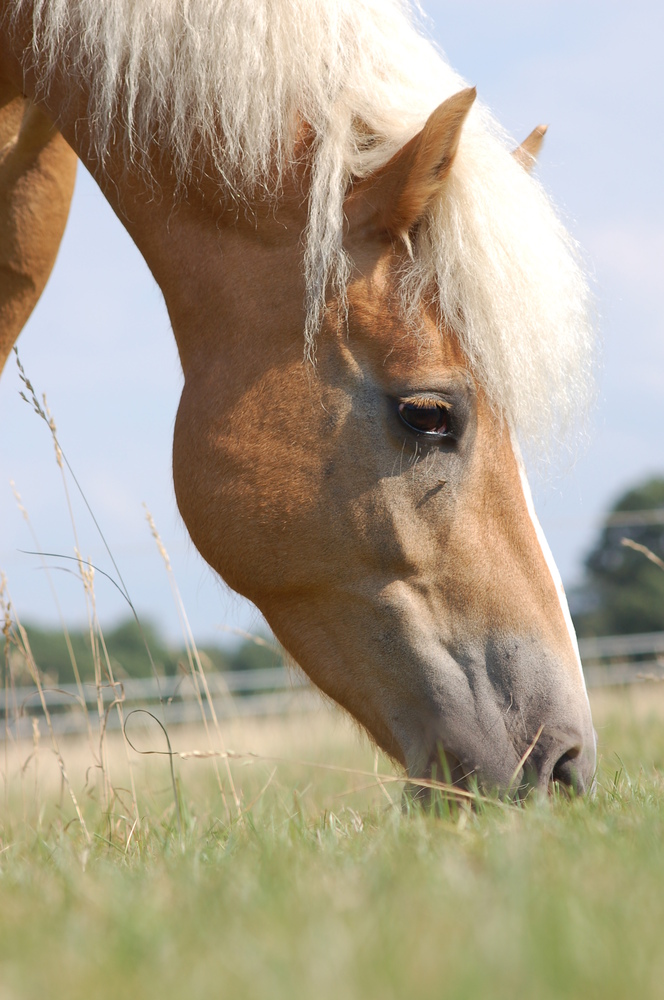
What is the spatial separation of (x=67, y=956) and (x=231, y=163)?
180 cm

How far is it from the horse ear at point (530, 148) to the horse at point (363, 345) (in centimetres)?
9

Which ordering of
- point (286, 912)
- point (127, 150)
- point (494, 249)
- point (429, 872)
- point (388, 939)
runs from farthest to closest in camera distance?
point (127, 150) → point (494, 249) → point (429, 872) → point (286, 912) → point (388, 939)

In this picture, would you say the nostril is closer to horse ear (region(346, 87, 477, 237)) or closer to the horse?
the horse

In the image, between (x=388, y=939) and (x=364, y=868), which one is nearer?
(x=388, y=939)

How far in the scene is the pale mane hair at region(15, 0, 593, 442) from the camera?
6.66 ft

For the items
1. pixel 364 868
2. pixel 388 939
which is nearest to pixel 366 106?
pixel 364 868

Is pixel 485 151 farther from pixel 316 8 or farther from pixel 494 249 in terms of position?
pixel 316 8

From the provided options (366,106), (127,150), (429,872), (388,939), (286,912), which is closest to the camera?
(388,939)

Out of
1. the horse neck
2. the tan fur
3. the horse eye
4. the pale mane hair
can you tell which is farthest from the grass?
the tan fur

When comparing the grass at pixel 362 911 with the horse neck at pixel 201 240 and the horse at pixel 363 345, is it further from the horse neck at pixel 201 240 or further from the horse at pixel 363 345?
the horse neck at pixel 201 240

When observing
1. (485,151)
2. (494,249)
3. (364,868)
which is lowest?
(364,868)

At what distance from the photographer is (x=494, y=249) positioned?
2021 millimetres

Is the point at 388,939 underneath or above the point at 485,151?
underneath

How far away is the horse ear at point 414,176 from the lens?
191 centimetres
